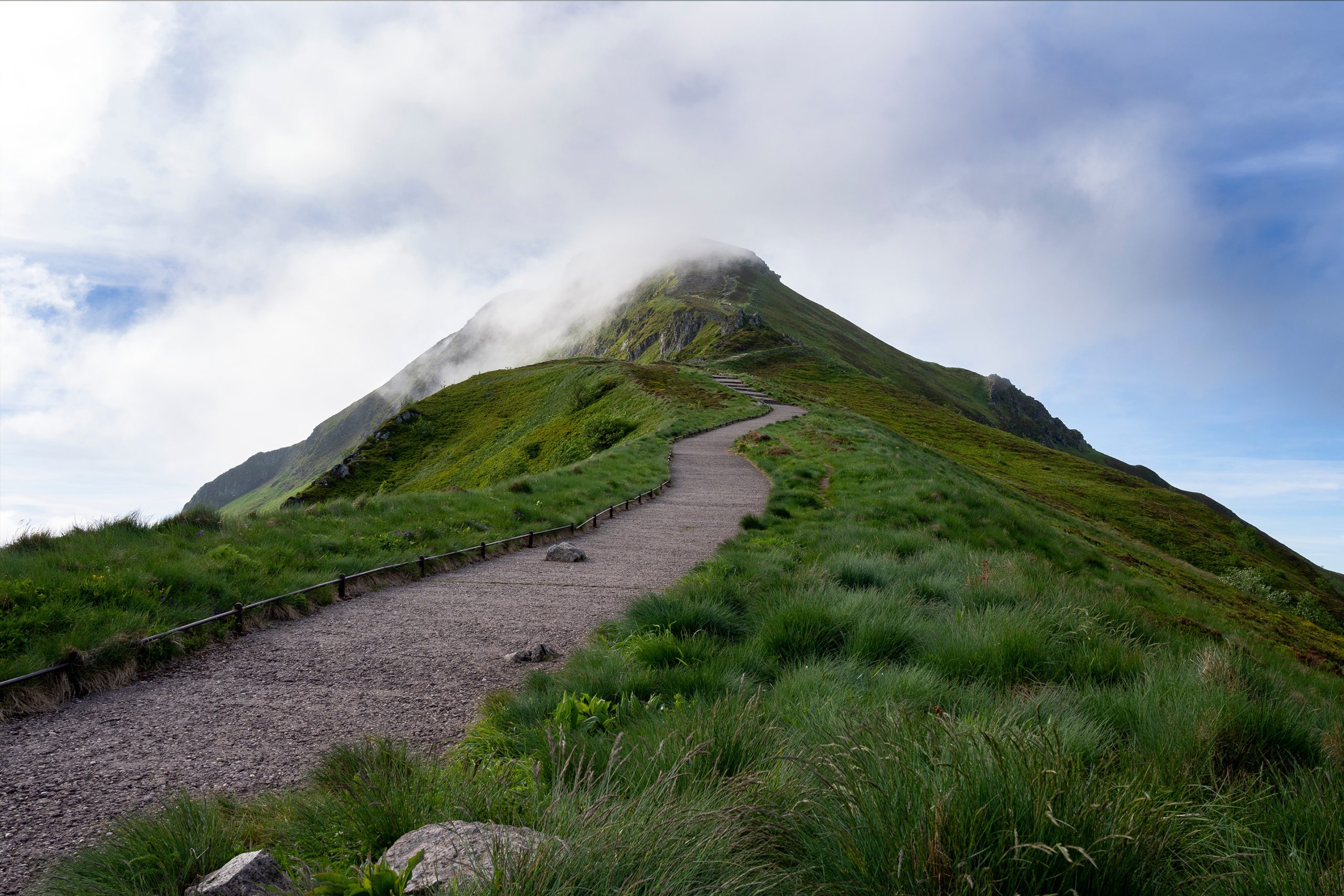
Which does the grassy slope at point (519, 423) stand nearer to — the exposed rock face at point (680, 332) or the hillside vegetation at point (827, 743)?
the hillside vegetation at point (827, 743)

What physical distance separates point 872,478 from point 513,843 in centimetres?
1878

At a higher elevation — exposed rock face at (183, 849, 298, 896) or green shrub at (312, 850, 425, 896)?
green shrub at (312, 850, 425, 896)

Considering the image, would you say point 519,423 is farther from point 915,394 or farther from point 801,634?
point 915,394

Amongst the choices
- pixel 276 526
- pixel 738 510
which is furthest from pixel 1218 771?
pixel 738 510

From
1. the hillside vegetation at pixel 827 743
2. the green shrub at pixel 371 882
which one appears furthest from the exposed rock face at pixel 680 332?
the green shrub at pixel 371 882

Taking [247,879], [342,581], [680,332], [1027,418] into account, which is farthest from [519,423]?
[1027,418]

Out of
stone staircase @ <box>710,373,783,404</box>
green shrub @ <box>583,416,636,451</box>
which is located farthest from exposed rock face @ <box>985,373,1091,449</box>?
green shrub @ <box>583,416,636,451</box>

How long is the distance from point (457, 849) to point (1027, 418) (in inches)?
6936

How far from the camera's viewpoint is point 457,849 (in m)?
2.24

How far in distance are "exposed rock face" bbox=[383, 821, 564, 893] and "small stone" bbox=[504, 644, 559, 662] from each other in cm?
430

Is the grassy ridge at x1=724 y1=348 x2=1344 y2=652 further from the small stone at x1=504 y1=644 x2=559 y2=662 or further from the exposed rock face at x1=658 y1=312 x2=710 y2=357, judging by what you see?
the exposed rock face at x1=658 y1=312 x2=710 y2=357

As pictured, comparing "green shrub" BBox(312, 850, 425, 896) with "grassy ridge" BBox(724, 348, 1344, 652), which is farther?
"grassy ridge" BBox(724, 348, 1344, 652)

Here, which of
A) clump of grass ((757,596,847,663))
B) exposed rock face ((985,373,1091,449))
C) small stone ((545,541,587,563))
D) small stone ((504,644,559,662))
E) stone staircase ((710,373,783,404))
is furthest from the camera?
exposed rock face ((985,373,1091,449))

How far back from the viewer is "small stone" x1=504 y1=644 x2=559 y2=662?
6.80 meters
